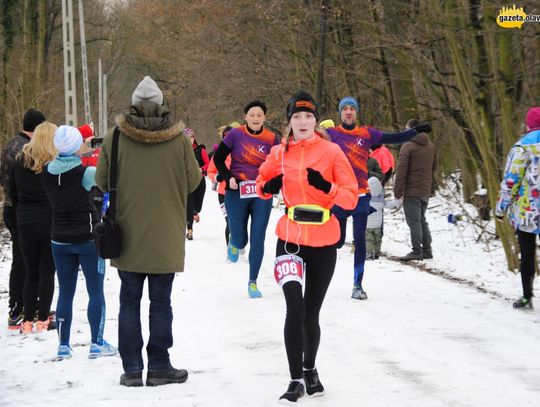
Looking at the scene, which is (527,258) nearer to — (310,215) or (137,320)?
(310,215)

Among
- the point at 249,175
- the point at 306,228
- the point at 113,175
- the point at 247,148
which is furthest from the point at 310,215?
the point at 247,148

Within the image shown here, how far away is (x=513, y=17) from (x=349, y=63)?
46.5 feet

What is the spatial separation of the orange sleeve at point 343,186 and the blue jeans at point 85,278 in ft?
7.05

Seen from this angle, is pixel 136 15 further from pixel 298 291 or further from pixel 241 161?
pixel 298 291

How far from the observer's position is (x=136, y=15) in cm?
5012

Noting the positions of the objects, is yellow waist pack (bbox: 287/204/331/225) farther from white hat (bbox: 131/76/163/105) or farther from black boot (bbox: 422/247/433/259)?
black boot (bbox: 422/247/433/259)

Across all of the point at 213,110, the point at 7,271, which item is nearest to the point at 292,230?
the point at 7,271

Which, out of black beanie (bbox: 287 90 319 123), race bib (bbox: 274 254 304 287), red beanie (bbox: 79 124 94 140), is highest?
black beanie (bbox: 287 90 319 123)

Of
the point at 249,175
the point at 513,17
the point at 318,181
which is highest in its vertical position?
the point at 513,17

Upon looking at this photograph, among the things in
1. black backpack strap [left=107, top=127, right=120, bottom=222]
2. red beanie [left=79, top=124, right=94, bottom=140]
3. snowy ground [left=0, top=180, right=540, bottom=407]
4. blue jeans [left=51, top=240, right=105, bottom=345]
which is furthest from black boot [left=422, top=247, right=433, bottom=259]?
black backpack strap [left=107, top=127, right=120, bottom=222]

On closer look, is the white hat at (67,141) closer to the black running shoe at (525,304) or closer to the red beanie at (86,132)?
the red beanie at (86,132)

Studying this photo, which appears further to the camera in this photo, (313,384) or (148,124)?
(148,124)

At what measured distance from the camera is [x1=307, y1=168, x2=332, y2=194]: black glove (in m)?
5.48

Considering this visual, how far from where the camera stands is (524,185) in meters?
8.54
